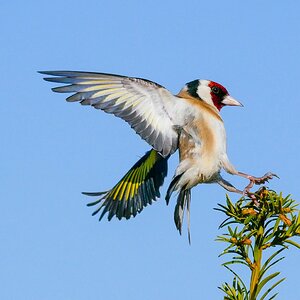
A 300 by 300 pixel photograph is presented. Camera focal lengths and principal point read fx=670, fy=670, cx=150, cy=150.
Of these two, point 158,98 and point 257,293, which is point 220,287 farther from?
point 158,98

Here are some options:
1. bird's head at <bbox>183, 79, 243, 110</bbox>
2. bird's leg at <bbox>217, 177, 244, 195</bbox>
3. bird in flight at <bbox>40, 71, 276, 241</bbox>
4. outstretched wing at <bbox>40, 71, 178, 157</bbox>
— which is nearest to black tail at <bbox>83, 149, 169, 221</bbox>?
bird's head at <bbox>183, 79, 243, 110</bbox>

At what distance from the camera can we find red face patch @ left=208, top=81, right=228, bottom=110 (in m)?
5.35

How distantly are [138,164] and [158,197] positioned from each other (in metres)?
0.37

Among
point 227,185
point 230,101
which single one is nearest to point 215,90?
point 230,101

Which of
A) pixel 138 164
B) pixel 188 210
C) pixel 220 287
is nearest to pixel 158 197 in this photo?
pixel 138 164

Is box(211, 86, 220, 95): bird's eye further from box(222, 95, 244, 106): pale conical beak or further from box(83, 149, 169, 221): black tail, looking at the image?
box(83, 149, 169, 221): black tail

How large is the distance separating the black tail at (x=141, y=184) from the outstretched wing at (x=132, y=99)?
2.97ft

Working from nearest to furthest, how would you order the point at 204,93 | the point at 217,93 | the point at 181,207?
the point at 181,207, the point at 204,93, the point at 217,93

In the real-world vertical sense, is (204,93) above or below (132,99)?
above

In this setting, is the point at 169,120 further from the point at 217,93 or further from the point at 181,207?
the point at 217,93

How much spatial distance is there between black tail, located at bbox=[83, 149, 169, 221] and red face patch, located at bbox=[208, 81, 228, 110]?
619mm

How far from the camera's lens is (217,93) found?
17.7 ft

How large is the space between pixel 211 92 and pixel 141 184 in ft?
3.07

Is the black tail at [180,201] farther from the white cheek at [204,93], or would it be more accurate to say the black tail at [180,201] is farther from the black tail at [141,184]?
the white cheek at [204,93]
